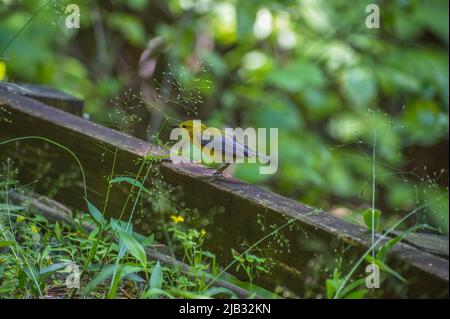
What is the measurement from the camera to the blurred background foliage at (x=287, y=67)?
482cm

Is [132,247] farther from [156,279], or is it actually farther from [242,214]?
[242,214]

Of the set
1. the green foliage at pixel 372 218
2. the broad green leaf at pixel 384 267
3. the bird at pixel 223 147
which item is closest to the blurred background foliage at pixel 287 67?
the bird at pixel 223 147

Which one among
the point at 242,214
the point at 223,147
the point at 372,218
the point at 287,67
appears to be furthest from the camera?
the point at 287,67

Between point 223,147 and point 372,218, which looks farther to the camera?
point 223,147

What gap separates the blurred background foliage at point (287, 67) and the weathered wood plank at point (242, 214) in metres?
2.00

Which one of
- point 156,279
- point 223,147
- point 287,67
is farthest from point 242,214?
point 287,67

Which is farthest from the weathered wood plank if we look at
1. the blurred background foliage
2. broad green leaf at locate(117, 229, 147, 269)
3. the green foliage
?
the blurred background foliage

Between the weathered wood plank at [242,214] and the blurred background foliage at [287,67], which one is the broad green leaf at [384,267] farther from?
the blurred background foliage at [287,67]

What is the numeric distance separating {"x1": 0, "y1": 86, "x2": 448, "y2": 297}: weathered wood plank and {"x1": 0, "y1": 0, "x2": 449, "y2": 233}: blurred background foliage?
200cm

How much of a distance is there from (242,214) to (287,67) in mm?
3286

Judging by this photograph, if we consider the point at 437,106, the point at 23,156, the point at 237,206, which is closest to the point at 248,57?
the point at 437,106

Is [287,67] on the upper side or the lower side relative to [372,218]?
upper

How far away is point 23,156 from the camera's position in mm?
2439

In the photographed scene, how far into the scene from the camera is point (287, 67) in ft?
16.7
